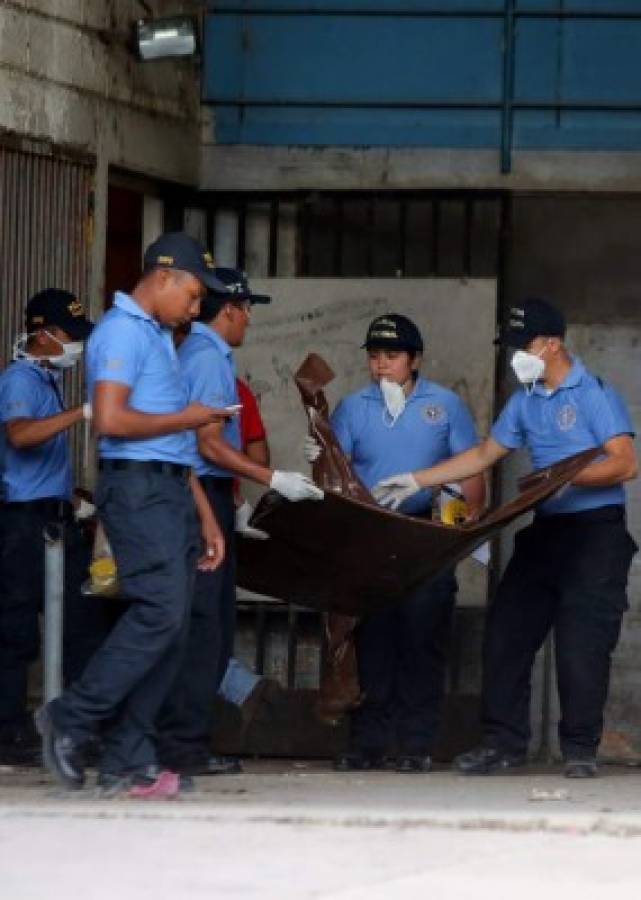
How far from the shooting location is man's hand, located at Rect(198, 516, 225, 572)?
9.90 metres

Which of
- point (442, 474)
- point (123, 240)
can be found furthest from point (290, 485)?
point (123, 240)

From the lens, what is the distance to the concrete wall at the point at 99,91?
1215 cm

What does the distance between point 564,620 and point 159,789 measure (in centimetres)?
202

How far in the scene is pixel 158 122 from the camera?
13.3m

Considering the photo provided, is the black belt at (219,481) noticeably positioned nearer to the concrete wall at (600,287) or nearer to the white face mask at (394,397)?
the white face mask at (394,397)

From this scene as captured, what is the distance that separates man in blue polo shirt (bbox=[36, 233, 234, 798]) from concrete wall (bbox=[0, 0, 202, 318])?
2681 millimetres

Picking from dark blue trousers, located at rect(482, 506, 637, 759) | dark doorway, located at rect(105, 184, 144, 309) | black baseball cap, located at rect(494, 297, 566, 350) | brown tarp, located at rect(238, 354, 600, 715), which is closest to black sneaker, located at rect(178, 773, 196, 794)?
brown tarp, located at rect(238, 354, 600, 715)

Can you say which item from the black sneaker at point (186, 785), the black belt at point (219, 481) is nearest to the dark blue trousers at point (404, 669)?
the black belt at point (219, 481)

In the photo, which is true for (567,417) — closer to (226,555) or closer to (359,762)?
(226,555)

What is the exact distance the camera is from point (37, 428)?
11.2m

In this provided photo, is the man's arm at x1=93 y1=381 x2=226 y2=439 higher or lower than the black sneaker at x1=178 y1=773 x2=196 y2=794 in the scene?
higher

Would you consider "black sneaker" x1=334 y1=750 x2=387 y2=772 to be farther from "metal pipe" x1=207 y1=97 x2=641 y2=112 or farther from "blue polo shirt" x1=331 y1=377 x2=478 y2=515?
"metal pipe" x1=207 y1=97 x2=641 y2=112

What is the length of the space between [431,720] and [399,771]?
0.91 feet

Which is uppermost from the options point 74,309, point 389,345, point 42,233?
point 42,233
